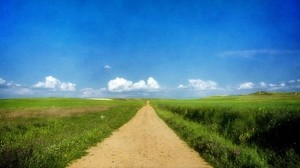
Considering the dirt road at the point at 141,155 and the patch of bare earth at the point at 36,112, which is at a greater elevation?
the patch of bare earth at the point at 36,112

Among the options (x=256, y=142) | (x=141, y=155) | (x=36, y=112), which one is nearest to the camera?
(x=141, y=155)

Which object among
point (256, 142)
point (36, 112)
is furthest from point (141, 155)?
point (36, 112)

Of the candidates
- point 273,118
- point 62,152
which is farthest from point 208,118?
point 62,152

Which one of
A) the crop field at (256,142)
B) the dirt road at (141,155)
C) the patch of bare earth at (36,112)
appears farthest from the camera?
the patch of bare earth at (36,112)

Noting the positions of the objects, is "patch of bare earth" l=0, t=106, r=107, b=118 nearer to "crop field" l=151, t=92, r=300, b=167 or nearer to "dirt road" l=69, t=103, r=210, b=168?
"dirt road" l=69, t=103, r=210, b=168

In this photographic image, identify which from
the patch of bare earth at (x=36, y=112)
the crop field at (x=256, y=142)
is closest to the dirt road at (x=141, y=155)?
the crop field at (x=256, y=142)

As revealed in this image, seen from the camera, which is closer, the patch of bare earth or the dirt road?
the dirt road

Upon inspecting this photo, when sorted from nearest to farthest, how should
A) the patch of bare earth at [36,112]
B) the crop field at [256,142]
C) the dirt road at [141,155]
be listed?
the crop field at [256,142] < the dirt road at [141,155] < the patch of bare earth at [36,112]

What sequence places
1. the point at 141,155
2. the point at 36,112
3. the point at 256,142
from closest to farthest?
1. the point at 141,155
2. the point at 256,142
3. the point at 36,112

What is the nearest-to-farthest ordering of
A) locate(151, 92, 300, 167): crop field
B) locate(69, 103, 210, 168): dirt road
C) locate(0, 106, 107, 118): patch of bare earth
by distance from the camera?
locate(151, 92, 300, 167): crop field, locate(69, 103, 210, 168): dirt road, locate(0, 106, 107, 118): patch of bare earth

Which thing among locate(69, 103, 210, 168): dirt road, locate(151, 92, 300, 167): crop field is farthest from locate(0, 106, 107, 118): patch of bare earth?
locate(151, 92, 300, 167): crop field

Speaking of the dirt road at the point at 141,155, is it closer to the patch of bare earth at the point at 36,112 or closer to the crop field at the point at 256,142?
the crop field at the point at 256,142

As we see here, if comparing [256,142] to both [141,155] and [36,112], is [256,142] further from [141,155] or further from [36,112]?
[36,112]

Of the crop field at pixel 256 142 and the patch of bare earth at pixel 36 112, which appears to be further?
the patch of bare earth at pixel 36 112
